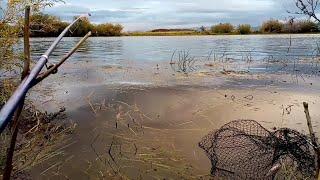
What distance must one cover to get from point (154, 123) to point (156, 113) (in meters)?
0.79

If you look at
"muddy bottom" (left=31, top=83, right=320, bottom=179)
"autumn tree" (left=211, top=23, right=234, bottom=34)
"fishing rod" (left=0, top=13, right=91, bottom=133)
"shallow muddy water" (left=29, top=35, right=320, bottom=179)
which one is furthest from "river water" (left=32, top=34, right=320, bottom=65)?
"autumn tree" (left=211, top=23, right=234, bottom=34)

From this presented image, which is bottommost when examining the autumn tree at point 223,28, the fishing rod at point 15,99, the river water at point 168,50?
the river water at point 168,50

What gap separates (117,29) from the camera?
2776 inches

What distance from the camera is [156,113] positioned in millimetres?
9242

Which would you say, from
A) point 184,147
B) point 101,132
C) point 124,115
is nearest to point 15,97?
point 184,147

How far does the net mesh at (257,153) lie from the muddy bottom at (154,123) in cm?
43

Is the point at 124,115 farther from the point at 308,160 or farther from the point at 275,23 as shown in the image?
the point at 275,23

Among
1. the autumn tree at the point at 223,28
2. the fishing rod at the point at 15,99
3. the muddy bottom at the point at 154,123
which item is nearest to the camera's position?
the fishing rod at the point at 15,99

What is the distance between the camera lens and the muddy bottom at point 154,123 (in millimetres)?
6090

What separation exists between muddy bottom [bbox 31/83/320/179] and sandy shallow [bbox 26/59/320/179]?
1cm

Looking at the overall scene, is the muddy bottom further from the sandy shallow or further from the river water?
the river water

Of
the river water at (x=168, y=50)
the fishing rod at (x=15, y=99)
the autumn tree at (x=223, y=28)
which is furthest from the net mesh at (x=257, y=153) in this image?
the autumn tree at (x=223, y=28)

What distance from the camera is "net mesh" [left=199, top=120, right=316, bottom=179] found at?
4.94 metres

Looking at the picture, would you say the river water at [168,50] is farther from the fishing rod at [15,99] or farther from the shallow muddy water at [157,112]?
the fishing rod at [15,99]
